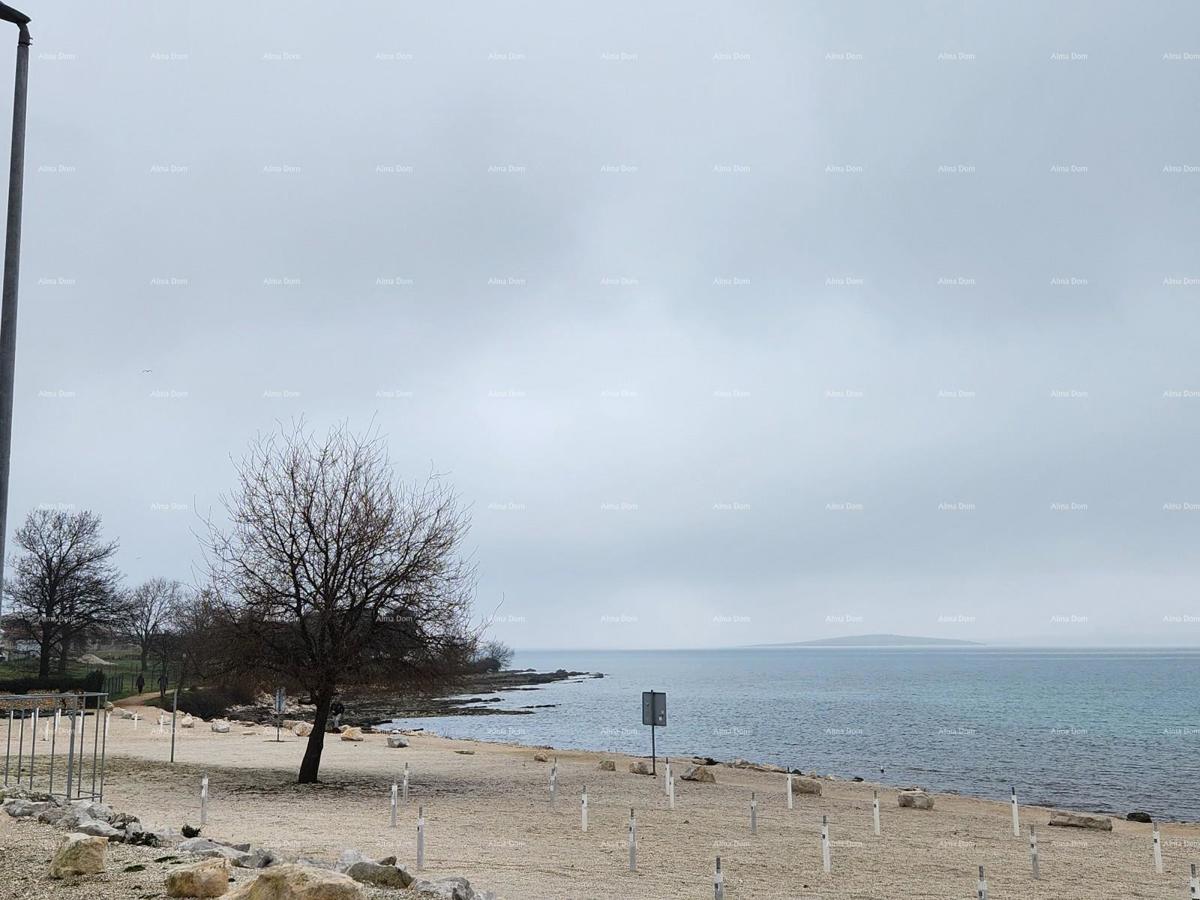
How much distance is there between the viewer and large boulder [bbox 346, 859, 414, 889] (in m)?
11.0

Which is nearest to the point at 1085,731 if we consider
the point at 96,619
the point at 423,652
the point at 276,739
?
the point at 276,739

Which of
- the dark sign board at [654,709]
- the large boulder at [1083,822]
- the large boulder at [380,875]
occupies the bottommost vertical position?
the large boulder at [1083,822]

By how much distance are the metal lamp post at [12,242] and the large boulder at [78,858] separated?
4003 mm

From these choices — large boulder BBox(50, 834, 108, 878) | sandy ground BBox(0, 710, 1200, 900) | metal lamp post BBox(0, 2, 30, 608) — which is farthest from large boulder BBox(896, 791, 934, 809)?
metal lamp post BBox(0, 2, 30, 608)

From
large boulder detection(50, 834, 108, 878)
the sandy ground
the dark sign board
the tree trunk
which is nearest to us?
large boulder detection(50, 834, 108, 878)

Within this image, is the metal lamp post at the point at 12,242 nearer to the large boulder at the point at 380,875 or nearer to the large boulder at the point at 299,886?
the large boulder at the point at 299,886

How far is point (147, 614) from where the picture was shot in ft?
326

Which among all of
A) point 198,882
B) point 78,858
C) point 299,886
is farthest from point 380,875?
point 78,858

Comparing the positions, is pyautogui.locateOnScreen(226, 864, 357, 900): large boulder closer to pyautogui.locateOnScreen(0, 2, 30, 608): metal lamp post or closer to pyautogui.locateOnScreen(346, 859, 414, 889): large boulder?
pyautogui.locateOnScreen(346, 859, 414, 889): large boulder

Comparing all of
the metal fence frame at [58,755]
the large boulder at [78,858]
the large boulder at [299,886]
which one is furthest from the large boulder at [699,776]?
the large boulder at [299,886]

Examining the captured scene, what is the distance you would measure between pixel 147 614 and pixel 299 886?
101 m

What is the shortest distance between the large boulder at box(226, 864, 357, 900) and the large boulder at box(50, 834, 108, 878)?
8.64 ft

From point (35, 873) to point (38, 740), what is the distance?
110 ft

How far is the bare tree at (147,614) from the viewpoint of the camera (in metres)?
74.4
